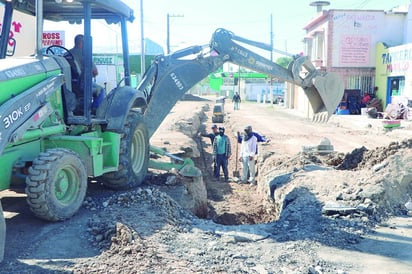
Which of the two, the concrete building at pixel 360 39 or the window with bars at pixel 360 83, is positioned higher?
the concrete building at pixel 360 39

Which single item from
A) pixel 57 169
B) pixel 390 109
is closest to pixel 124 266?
pixel 57 169

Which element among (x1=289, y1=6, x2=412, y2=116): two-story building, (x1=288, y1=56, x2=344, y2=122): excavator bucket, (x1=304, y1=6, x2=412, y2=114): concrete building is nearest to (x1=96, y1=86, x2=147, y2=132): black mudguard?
(x1=288, y1=56, x2=344, y2=122): excavator bucket

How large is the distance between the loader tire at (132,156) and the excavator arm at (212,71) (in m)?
0.59

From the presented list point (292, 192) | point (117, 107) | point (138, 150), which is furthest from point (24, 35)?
point (292, 192)

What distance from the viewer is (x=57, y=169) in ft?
16.9

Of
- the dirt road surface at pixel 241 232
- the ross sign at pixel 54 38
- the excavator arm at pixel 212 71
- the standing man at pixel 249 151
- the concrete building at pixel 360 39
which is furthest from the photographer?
the concrete building at pixel 360 39

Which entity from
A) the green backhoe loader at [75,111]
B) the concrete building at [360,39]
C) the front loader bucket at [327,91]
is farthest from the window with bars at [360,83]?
the green backhoe loader at [75,111]

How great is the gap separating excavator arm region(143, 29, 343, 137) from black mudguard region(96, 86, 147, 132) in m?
1.01

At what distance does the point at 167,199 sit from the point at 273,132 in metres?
15.3

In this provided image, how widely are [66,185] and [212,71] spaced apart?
4132 millimetres

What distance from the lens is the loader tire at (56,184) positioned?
500cm

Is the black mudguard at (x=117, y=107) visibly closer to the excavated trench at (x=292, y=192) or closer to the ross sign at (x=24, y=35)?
the excavated trench at (x=292, y=192)

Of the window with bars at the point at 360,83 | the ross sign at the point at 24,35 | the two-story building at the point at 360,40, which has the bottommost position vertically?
the window with bars at the point at 360,83

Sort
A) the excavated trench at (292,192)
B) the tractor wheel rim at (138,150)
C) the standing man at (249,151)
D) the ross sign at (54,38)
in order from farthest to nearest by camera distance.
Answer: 1. the ross sign at (54,38)
2. the standing man at (249,151)
3. the tractor wheel rim at (138,150)
4. the excavated trench at (292,192)
